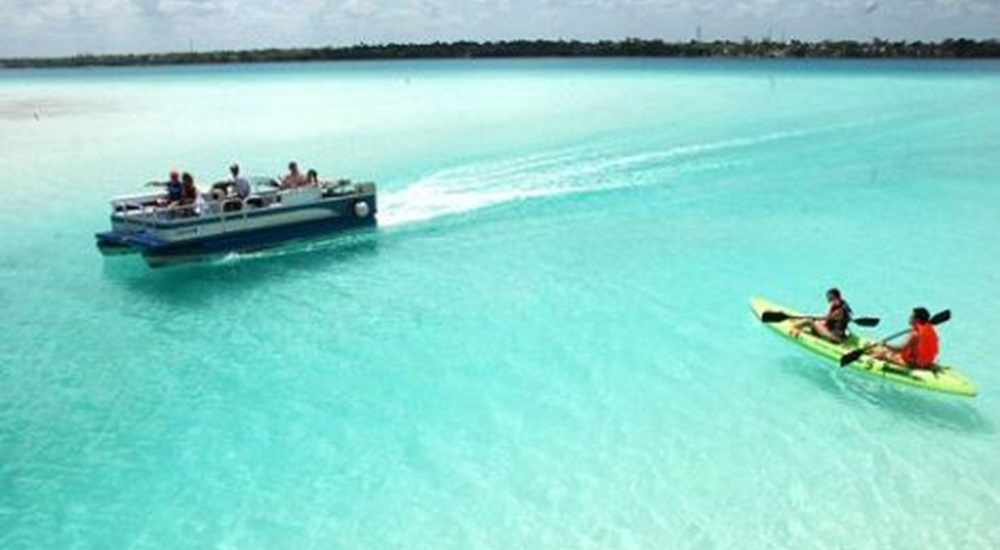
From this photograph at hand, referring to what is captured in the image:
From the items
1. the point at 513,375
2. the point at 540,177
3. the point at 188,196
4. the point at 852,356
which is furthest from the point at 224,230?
A: the point at 852,356

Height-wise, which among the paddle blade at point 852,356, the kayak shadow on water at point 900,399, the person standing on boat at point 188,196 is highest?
the person standing on boat at point 188,196

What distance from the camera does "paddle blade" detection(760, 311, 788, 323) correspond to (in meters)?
13.5

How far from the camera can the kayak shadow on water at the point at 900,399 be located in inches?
439

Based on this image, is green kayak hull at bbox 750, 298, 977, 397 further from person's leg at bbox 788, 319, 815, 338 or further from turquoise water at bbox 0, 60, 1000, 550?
turquoise water at bbox 0, 60, 1000, 550

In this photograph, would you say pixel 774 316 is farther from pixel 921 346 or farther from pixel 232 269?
pixel 232 269

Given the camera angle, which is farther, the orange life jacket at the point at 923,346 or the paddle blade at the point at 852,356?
the paddle blade at the point at 852,356

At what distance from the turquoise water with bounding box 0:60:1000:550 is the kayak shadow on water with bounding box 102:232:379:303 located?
0.10 metres

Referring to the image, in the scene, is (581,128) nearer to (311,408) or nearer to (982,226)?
(982,226)

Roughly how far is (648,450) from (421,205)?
14980 millimetres

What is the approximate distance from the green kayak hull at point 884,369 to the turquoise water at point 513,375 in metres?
0.32

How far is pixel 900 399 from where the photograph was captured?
38.7ft

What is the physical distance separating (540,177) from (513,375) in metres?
15.6

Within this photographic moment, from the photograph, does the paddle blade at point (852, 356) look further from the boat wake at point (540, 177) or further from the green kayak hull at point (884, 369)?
the boat wake at point (540, 177)

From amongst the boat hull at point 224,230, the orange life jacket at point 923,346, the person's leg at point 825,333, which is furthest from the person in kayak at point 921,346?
the boat hull at point 224,230
